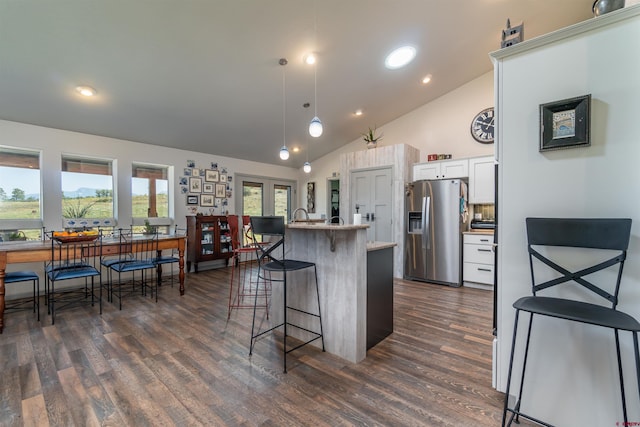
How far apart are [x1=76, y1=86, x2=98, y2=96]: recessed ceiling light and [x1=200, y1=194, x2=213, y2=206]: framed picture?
2.43 metres

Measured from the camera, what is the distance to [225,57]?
3096 millimetres

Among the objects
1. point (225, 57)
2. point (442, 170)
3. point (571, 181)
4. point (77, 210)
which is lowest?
point (77, 210)

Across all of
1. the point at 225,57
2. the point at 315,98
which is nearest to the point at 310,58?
the point at 315,98

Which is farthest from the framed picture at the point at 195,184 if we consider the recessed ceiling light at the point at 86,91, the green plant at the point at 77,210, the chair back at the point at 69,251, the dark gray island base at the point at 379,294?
the dark gray island base at the point at 379,294

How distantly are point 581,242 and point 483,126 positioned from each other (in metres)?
4.10

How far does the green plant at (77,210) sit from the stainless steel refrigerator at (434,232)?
17.1ft

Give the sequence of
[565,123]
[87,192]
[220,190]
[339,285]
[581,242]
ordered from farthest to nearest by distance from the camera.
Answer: [220,190]
[87,192]
[339,285]
[565,123]
[581,242]

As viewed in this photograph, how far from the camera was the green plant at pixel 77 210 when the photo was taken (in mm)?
3996

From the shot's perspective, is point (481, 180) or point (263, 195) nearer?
point (481, 180)

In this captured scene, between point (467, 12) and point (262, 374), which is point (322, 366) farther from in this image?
point (467, 12)

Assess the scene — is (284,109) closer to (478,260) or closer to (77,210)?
(77,210)

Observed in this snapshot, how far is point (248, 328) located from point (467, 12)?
4.39 meters

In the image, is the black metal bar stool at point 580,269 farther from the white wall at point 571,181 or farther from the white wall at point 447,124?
the white wall at point 447,124

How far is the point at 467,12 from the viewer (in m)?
3.20
